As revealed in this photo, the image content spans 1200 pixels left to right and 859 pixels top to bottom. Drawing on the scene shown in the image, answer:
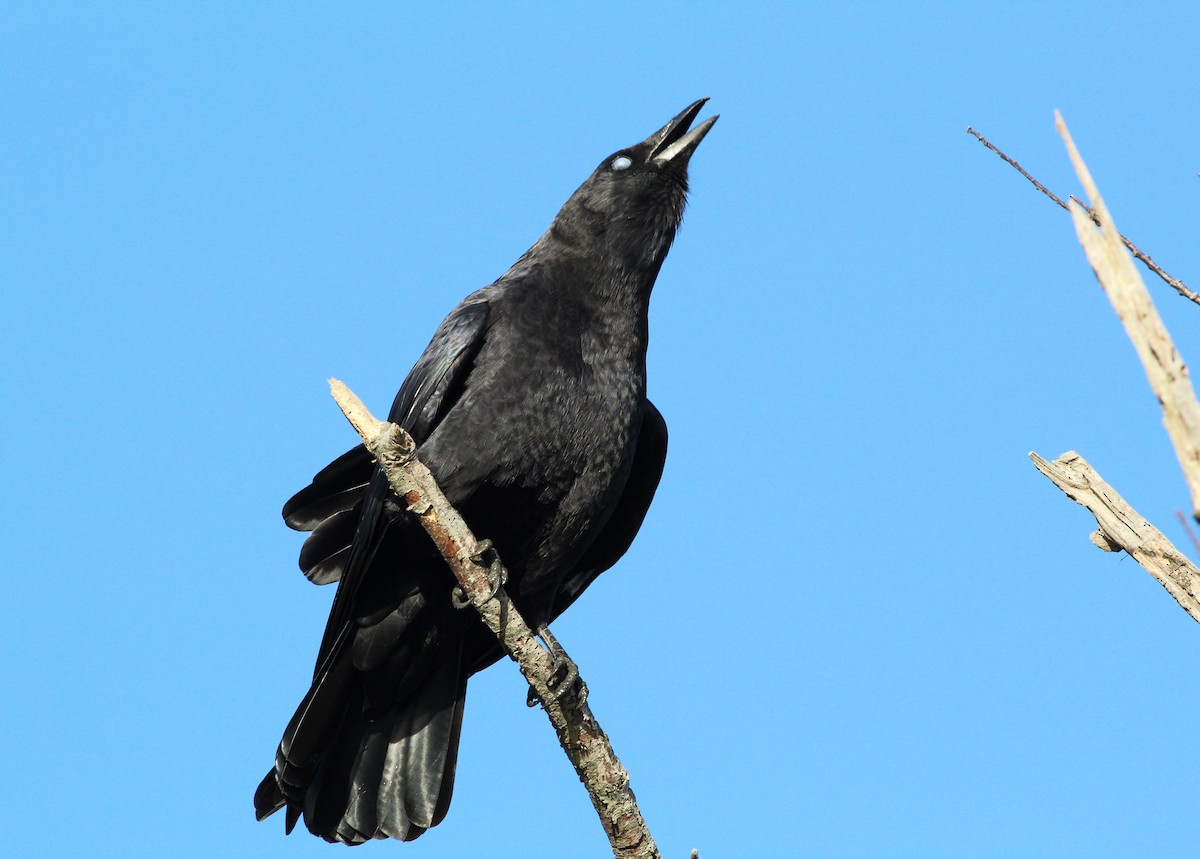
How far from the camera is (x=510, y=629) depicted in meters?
5.14

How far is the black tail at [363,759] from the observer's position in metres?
6.02

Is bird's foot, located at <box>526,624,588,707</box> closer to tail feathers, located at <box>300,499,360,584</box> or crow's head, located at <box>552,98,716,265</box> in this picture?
tail feathers, located at <box>300,499,360,584</box>

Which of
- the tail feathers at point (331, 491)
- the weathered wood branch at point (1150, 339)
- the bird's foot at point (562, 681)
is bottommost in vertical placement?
the weathered wood branch at point (1150, 339)

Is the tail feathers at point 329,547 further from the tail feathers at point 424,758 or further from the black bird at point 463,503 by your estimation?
the tail feathers at point 424,758

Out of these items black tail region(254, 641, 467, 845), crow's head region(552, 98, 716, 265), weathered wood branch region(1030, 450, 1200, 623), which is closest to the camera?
weathered wood branch region(1030, 450, 1200, 623)

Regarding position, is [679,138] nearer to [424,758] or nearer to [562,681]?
[562,681]

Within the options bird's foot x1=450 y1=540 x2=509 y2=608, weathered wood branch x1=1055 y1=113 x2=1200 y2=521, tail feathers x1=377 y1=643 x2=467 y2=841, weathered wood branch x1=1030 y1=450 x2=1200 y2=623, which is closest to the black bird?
tail feathers x1=377 y1=643 x2=467 y2=841

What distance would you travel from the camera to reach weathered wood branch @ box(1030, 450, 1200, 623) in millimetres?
4000

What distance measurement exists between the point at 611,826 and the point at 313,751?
5.78 feet

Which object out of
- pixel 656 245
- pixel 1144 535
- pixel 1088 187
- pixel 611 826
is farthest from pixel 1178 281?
pixel 656 245

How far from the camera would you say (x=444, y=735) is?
627cm

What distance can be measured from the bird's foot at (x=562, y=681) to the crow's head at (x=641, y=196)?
206 cm

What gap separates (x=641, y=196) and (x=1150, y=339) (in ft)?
14.6

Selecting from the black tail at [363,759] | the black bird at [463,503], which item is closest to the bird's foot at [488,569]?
the black bird at [463,503]
